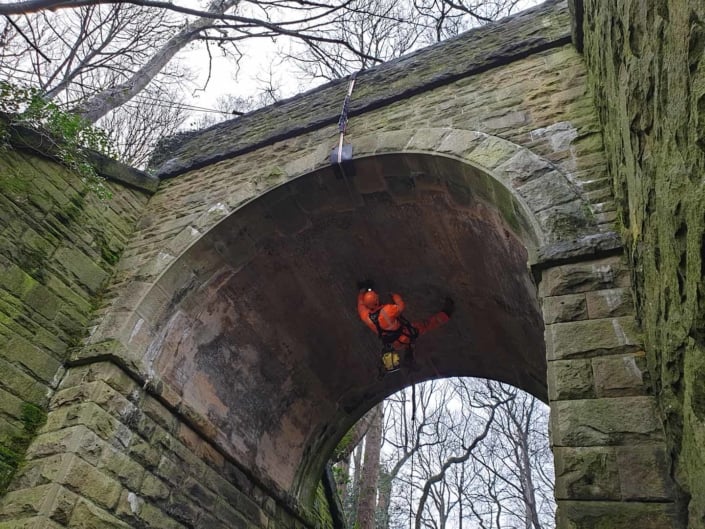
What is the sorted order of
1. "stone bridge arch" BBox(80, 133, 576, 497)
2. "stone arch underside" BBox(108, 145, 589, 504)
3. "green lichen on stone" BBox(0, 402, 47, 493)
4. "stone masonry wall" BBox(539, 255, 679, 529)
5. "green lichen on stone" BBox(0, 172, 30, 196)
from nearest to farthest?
"stone masonry wall" BBox(539, 255, 679, 529), "green lichen on stone" BBox(0, 402, 47, 493), "stone bridge arch" BBox(80, 133, 576, 497), "green lichen on stone" BBox(0, 172, 30, 196), "stone arch underside" BBox(108, 145, 589, 504)

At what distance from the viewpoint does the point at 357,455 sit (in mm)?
16172

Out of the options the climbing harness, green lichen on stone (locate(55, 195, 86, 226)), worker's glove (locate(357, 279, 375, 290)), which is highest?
worker's glove (locate(357, 279, 375, 290))

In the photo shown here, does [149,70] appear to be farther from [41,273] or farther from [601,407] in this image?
[601,407]

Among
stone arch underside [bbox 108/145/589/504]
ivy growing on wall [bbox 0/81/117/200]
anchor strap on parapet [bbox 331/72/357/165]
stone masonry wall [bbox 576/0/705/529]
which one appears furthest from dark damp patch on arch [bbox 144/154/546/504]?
stone masonry wall [bbox 576/0/705/529]

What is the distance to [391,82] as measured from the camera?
495 cm

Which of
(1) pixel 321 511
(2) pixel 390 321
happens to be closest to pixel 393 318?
(2) pixel 390 321

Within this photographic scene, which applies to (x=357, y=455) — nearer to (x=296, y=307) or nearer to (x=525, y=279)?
(x=296, y=307)

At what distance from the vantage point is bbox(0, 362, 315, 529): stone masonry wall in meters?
3.19

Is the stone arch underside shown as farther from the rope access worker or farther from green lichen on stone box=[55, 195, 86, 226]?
green lichen on stone box=[55, 195, 86, 226]

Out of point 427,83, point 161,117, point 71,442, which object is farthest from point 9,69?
point 161,117

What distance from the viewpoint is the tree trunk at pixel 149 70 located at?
7.59 m

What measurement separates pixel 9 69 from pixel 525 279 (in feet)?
14.4

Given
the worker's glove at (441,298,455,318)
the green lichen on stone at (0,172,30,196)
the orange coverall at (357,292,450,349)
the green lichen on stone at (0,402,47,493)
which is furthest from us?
the worker's glove at (441,298,455,318)

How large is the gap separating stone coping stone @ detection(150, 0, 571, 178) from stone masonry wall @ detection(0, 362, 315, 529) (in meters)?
2.56
